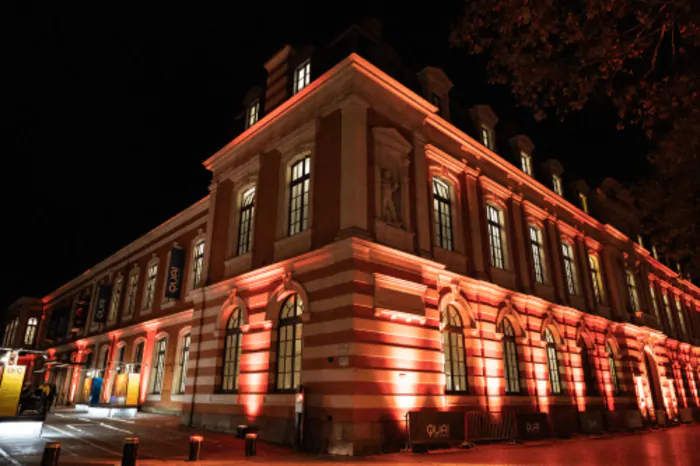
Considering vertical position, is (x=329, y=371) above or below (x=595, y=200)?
below

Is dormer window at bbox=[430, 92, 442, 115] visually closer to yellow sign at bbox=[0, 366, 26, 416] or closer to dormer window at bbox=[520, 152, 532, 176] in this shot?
dormer window at bbox=[520, 152, 532, 176]

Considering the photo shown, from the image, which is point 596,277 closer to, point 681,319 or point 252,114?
point 681,319

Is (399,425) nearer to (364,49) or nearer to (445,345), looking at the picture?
(445,345)

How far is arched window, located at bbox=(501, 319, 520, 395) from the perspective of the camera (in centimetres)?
1609

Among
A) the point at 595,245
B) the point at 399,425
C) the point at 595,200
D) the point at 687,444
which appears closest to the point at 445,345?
the point at 399,425

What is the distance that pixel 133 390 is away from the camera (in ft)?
66.6

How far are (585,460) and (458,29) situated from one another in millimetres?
9969

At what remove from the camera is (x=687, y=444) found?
14367 mm

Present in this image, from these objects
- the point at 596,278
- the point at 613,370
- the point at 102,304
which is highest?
the point at 596,278

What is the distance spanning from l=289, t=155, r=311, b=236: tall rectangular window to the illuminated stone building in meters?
0.08

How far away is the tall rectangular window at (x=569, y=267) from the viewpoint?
21.8 metres

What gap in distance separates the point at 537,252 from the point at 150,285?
21206 mm

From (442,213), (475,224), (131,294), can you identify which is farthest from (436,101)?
(131,294)

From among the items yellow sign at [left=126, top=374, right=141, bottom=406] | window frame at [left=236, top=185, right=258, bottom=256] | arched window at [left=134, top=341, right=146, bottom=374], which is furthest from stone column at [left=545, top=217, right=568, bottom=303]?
arched window at [left=134, top=341, right=146, bottom=374]
